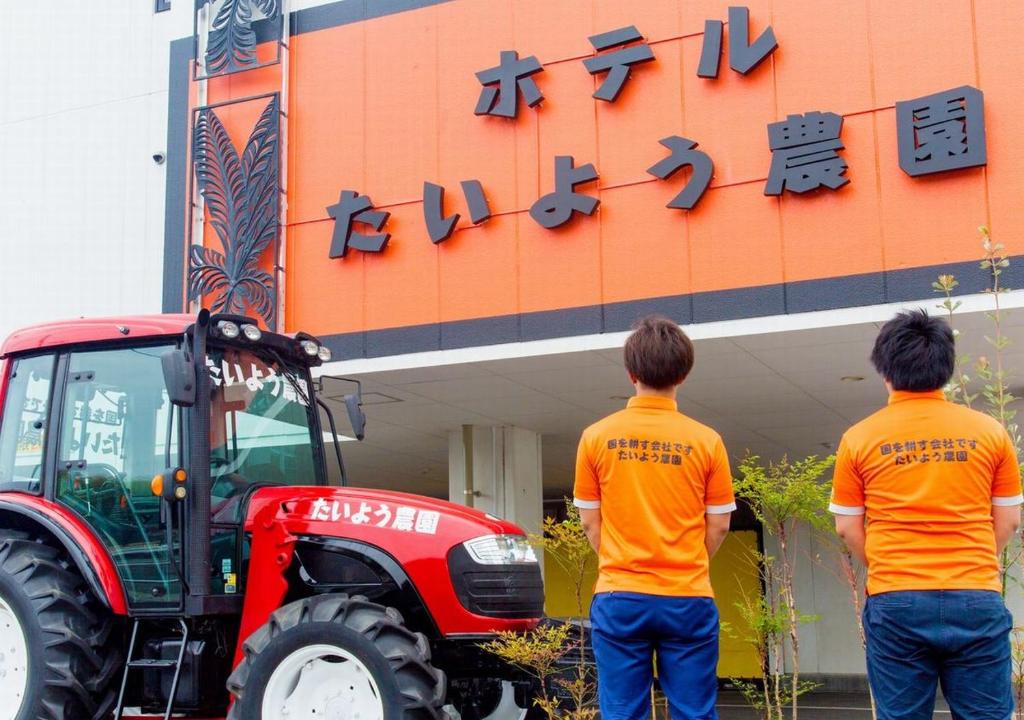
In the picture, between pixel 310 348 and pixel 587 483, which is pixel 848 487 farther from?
pixel 310 348

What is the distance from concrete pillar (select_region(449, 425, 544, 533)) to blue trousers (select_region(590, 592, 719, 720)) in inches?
393

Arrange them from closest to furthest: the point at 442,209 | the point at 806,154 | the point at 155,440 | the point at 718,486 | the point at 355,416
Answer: the point at 718,486 → the point at 155,440 → the point at 355,416 → the point at 806,154 → the point at 442,209

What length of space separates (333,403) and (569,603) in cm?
1049

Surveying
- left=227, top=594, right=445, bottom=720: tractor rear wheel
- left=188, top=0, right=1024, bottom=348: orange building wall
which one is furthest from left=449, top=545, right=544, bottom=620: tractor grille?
left=188, top=0, right=1024, bottom=348: orange building wall

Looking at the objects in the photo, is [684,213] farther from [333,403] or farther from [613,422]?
[613,422]

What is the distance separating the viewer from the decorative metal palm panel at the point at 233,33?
11695mm

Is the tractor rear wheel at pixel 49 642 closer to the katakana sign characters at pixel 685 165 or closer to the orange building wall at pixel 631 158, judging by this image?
the orange building wall at pixel 631 158

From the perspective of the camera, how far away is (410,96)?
10.9m

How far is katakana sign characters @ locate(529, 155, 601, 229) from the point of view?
9.90 m

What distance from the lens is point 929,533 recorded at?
338 centimetres

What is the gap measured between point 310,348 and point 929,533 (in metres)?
4.15

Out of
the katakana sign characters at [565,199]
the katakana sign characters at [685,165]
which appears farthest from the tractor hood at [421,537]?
the katakana sign characters at [565,199]

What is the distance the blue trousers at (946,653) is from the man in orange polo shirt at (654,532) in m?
0.58

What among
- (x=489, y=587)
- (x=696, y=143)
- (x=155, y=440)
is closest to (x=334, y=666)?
(x=489, y=587)
